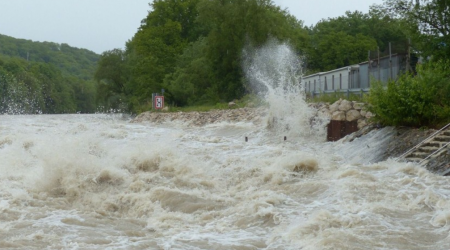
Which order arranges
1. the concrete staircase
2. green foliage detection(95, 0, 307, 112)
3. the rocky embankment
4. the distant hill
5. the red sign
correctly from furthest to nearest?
the distant hill, the red sign, green foliage detection(95, 0, 307, 112), the rocky embankment, the concrete staircase

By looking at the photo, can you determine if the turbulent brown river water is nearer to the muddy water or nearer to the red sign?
the muddy water

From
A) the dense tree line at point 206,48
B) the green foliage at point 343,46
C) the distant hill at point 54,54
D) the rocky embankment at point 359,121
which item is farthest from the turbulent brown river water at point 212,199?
the distant hill at point 54,54

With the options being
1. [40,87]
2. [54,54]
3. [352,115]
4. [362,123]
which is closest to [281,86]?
[352,115]

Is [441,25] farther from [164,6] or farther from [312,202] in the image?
[164,6]

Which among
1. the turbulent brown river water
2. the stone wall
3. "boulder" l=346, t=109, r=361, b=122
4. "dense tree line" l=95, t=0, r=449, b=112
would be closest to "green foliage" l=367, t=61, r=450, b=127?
the turbulent brown river water

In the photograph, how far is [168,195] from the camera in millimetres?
11445

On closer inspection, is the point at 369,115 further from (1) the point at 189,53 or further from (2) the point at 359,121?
(1) the point at 189,53

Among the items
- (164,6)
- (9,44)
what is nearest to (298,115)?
(164,6)

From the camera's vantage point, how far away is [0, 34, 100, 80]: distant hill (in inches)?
6511

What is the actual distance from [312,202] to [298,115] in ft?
47.6

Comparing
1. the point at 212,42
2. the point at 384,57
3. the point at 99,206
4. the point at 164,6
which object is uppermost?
the point at 164,6

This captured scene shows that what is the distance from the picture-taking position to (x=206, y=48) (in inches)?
2093

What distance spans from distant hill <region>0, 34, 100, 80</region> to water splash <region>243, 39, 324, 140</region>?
113125 millimetres

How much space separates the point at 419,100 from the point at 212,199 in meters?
8.76
